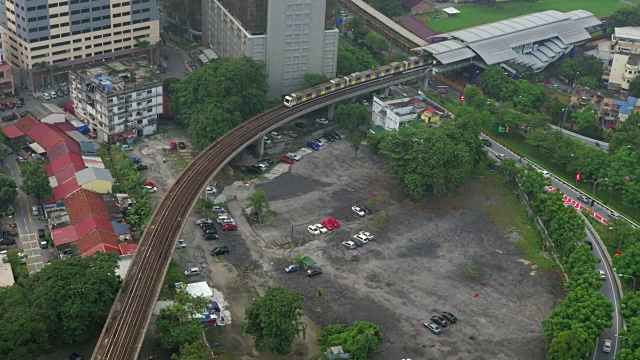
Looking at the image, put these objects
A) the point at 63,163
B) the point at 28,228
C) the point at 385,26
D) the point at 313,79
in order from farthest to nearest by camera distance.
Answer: the point at 385,26 < the point at 313,79 < the point at 63,163 < the point at 28,228

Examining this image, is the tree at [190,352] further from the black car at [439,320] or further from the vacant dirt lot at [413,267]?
the black car at [439,320]

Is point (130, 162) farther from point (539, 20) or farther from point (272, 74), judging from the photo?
point (539, 20)

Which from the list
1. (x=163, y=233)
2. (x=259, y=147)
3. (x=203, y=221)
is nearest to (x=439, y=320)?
(x=163, y=233)

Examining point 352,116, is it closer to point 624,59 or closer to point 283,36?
point 283,36

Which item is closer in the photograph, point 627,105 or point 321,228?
point 321,228

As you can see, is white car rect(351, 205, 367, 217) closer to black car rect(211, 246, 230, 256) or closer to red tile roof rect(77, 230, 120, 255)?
black car rect(211, 246, 230, 256)

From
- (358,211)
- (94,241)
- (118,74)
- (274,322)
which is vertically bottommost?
(358,211)

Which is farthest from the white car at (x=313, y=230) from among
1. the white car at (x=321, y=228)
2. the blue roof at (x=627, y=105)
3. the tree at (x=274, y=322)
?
the blue roof at (x=627, y=105)
